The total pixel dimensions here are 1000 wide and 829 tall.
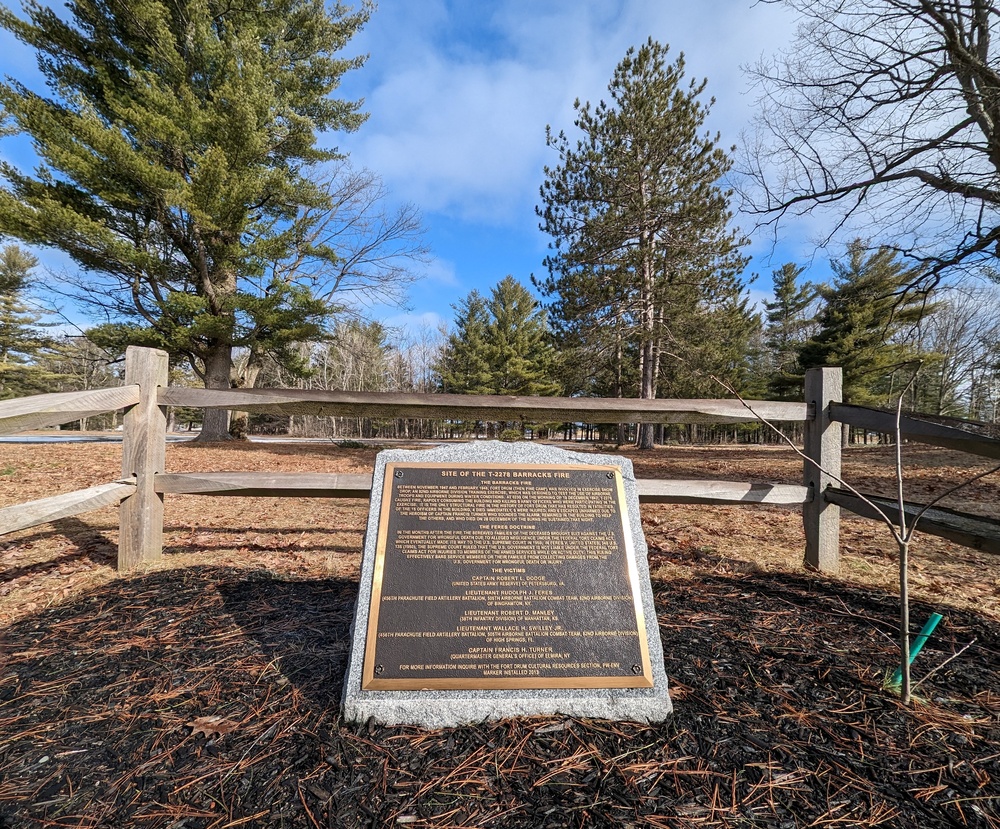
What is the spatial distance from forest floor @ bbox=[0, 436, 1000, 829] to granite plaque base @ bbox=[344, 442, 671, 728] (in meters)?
0.13

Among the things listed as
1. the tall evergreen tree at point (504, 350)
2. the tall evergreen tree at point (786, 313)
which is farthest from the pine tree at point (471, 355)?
the tall evergreen tree at point (786, 313)

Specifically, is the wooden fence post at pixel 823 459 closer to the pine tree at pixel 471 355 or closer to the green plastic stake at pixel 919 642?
the green plastic stake at pixel 919 642

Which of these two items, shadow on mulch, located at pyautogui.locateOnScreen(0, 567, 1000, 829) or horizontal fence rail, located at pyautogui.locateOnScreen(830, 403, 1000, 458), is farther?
horizontal fence rail, located at pyautogui.locateOnScreen(830, 403, 1000, 458)

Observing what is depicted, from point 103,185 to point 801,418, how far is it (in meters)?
16.7

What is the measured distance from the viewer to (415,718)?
1951 millimetres

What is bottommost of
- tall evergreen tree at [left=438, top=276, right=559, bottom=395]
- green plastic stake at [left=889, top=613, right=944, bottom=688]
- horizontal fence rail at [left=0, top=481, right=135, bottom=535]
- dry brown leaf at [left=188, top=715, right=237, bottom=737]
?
dry brown leaf at [left=188, top=715, right=237, bottom=737]

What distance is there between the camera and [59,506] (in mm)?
2846

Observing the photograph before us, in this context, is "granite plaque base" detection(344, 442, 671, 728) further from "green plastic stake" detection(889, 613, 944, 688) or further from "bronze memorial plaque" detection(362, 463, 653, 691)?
"green plastic stake" detection(889, 613, 944, 688)

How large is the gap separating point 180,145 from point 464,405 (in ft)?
44.9

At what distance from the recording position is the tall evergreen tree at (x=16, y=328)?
27109 mm

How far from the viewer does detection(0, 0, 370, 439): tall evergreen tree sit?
1136 cm

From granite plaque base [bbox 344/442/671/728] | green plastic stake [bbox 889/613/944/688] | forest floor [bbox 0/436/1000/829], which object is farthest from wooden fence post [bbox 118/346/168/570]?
green plastic stake [bbox 889/613/944/688]

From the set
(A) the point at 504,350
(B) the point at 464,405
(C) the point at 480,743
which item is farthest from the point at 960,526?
(A) the point at 504,350

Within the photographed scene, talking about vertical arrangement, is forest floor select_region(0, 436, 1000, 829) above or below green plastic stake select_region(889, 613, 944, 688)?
below
